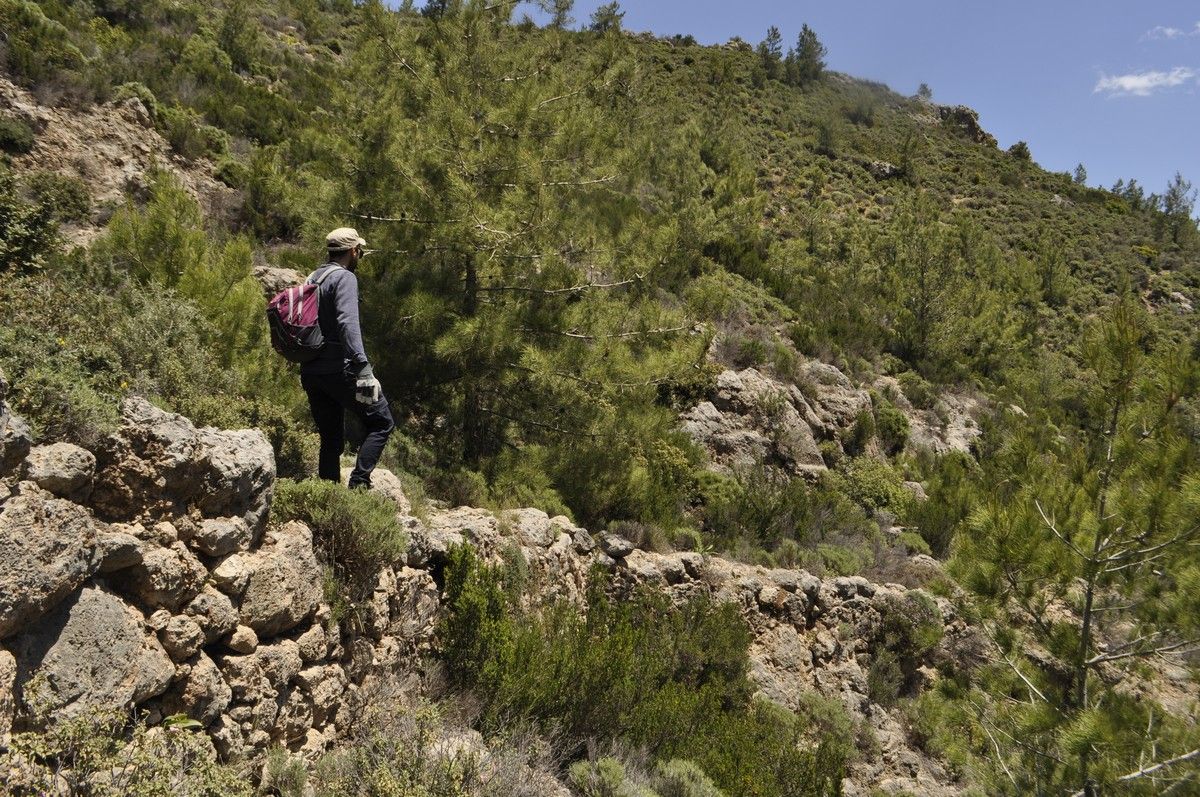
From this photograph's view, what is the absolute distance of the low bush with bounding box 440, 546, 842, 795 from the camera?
3.80 metres

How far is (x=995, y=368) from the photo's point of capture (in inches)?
758

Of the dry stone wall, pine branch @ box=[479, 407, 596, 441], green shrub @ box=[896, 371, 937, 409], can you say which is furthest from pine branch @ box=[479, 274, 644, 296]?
green shrub @ box=[896, 371, 937, 409]

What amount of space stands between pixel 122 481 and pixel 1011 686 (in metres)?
4.83


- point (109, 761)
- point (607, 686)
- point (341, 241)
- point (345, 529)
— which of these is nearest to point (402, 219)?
point (341, 241)

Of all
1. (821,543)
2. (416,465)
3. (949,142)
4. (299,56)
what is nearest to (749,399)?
(821,543)

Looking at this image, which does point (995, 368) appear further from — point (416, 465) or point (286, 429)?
point (286, 429)

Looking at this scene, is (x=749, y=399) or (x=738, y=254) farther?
(x=738, y=254)

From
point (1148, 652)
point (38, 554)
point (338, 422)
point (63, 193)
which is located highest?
point (63, 193)

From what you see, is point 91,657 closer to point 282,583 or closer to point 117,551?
point 117,551

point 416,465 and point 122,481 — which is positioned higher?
point 122,481

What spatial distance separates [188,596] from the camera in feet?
8.61

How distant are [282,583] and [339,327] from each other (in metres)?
1.33

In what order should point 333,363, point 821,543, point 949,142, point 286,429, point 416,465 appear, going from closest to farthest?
point 333,363
point 286,429
point 416,465
point 821,543
point 949,142

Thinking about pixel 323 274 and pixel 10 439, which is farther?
pixel 323 274
